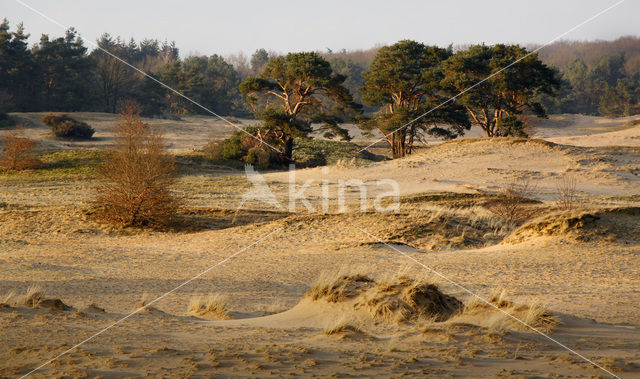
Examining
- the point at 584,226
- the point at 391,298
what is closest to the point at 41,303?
the point at 391,298

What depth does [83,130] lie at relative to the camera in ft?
147

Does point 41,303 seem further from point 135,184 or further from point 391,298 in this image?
point 135,184

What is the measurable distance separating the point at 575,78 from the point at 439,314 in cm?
10649

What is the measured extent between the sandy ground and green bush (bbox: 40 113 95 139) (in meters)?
15.9

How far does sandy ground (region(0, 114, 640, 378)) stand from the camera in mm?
5566

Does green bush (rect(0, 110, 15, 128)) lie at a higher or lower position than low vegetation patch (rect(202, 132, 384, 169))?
higher

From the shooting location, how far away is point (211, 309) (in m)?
8.54

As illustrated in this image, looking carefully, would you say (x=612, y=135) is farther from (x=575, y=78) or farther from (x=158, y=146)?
(x=575, y=78)

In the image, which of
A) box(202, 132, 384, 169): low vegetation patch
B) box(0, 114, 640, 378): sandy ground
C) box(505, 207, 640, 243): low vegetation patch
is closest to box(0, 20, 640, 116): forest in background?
box(202, 132, 384, 169): low vegetation patch

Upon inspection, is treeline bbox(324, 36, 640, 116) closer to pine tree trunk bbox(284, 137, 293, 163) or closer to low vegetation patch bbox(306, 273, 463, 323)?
pine tree trunk bbox(284, 137, 293, 163)

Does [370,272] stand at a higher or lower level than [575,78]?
lower

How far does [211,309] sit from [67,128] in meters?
39.7

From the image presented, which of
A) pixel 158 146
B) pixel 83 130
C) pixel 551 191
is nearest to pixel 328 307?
pixel 158 146

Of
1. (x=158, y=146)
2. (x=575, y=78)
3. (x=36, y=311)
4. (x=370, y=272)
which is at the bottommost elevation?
(x=370, y=272)
